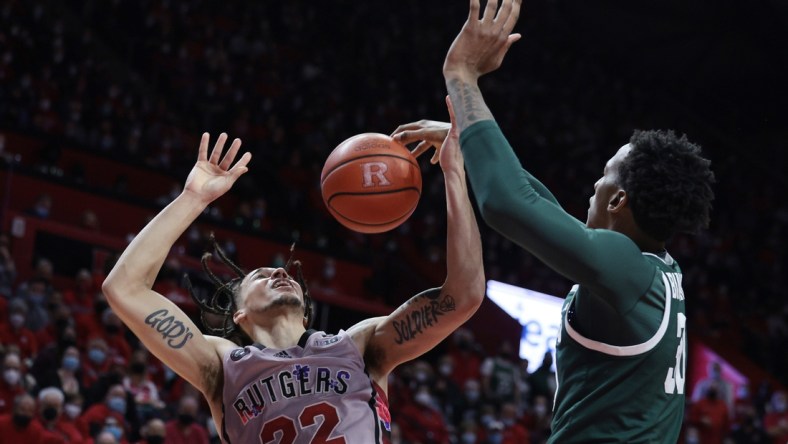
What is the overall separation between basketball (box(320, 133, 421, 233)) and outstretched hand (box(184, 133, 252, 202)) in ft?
1.20

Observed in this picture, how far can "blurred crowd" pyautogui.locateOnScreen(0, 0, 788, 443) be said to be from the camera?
377 inches

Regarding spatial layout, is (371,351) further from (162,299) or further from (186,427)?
(186,427)

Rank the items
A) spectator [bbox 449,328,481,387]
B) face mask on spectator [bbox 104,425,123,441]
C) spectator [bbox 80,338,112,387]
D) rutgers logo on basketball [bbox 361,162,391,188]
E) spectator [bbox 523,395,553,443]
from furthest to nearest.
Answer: spectator [bbox 449,328,481,387]
spectator [bbox 523,395,553,443]
spectator [bbox 80,338,112,387]
face mask on spectator [bbox 104,425,123,441]
rutgers logo on basketball [bbox 361,162,391,188]

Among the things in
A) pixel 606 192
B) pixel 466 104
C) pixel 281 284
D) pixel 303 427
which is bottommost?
pixel 303 427

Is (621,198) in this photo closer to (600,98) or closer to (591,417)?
(591,417)

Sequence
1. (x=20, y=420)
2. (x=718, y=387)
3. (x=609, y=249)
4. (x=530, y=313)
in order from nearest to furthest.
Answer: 1. (x=609, y=249)
2. (x=20, y=420)
3. (x=718, y=387)
4. (x=530, y=313)

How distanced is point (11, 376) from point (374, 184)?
566 cm

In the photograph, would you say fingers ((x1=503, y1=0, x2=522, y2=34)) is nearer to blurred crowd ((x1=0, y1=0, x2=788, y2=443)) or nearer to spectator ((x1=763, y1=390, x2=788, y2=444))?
blurred crowd ((x1=0, y1=0, x2=788, y2=443))

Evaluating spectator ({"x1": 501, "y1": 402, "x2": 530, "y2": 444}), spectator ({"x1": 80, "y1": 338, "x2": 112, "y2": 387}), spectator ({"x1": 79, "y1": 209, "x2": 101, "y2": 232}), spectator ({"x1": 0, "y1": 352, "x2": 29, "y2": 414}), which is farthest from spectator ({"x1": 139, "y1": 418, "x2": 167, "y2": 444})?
spectator ({"x1": 501, "y1": 402, "x2": 530, "y2": 444})

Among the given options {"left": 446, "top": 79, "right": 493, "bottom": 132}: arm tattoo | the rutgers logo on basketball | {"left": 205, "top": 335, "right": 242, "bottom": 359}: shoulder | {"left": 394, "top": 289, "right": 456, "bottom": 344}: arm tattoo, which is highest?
{"left": 446, "top": 79, "right": 493, "bottom": 132}: arm tattoo

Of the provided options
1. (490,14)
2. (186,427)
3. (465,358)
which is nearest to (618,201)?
(490,14)

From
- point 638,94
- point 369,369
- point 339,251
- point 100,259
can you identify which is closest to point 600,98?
point 638,94

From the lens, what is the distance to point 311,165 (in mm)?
15828

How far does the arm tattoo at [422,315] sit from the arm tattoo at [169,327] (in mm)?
768
